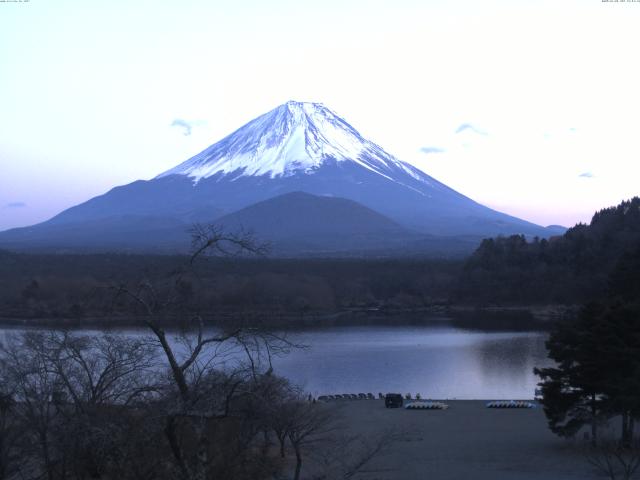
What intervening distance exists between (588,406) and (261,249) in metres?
7.49

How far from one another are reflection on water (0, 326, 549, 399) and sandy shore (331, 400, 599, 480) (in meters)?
2.29

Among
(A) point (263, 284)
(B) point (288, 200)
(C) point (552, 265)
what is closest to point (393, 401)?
(A) point (263, 284)

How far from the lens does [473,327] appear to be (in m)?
28.3

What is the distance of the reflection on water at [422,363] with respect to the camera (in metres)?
16.7

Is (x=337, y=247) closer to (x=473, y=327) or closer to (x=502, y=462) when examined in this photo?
(x=473, y=327)

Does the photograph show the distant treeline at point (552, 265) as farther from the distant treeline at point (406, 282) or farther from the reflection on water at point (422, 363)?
the reflection on water at point (422, 363)

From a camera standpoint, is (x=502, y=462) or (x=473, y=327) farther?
(x=473, y=327)

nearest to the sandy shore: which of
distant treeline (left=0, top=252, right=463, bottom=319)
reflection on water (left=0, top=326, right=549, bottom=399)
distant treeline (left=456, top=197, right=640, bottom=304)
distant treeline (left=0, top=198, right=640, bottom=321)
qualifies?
reflection on water (left=0, top=326, right=549, bottom=399)

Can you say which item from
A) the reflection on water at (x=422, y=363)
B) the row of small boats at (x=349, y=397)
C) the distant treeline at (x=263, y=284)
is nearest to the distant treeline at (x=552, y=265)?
the distant treeline at (x=263, y=284)

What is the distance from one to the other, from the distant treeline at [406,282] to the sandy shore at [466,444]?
1918 centimetres

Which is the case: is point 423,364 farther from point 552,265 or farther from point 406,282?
point 406,282

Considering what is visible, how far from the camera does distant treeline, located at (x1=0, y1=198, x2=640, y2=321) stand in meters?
34.4

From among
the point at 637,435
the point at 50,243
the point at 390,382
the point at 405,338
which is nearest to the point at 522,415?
the point at 637,435

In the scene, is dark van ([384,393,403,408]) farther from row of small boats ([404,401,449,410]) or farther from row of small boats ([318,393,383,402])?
row of small boats ([318,393,383,402])
